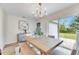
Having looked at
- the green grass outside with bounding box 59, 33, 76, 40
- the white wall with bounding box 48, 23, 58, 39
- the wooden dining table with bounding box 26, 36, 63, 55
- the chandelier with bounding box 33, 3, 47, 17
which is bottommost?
the wooden dining table with bounding box 26, 36, 63, 55

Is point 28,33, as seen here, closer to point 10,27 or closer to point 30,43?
point 30,43

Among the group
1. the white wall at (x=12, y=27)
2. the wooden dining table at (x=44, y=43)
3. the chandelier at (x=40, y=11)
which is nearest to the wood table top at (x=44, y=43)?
the wooden dining table at (x=44, y=43)

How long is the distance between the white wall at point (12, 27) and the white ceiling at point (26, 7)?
0.24 ft

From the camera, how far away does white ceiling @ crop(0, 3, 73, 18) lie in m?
1.34

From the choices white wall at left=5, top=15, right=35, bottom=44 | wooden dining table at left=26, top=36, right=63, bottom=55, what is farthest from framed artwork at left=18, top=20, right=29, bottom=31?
wooden dining table at left=26, top=36, right=63, bottom=55

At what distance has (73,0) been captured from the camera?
138cm

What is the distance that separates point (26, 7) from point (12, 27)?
13.5 inches

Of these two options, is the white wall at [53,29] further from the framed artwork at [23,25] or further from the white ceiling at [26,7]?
the framed artwork at [23,25]

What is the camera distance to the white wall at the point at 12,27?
1.37 metres

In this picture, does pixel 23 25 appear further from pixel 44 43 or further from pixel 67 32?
pixel 67 32

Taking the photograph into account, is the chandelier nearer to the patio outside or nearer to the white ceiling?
the white ceiling

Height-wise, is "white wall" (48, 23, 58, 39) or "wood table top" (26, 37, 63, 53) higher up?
"white wall" (48, 23, 58, 39)

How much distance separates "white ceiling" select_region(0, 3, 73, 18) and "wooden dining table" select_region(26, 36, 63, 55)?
1.11 feet

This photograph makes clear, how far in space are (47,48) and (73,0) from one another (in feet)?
2.48
